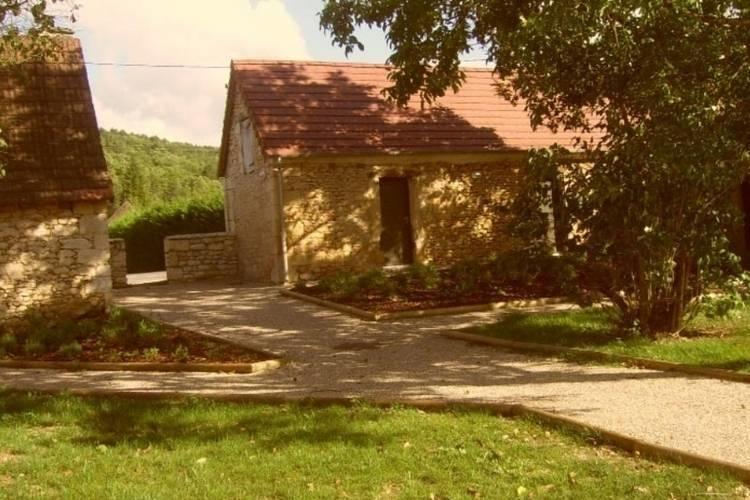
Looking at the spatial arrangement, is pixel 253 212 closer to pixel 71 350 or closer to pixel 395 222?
pixel 395 222

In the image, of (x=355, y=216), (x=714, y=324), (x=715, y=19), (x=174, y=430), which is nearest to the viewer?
(x=174, y=430)

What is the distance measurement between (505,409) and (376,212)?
517 inches

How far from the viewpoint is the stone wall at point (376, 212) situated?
19.2 m

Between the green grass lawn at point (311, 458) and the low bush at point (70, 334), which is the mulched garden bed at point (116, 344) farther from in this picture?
the green grass lawn at point (311, 458)

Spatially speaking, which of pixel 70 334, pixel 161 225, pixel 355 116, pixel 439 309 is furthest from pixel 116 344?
pixel 161 225

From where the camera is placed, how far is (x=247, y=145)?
71.0 feet

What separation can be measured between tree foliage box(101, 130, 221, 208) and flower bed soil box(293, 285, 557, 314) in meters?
28.3

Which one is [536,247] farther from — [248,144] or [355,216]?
[248,144]

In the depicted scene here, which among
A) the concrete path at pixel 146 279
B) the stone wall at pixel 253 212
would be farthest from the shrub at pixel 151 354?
the concrete path at pixel 146 279

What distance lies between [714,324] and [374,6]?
731 centimetres

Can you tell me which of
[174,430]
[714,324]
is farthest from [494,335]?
[174,430]

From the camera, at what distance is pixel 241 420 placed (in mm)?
7125

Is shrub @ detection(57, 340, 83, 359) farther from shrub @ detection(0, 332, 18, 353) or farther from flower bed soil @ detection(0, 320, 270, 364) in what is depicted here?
shrub @ detection(0, 332, 18, 353)

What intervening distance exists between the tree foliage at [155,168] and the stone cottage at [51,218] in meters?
27.3
